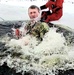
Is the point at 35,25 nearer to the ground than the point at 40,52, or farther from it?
farther from it

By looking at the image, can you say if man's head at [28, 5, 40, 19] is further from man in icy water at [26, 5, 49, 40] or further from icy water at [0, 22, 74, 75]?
icy water at [0, 22, 74, 75]

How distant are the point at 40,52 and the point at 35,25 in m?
0.16

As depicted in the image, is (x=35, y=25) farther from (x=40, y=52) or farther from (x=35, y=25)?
(x=40, y=52)

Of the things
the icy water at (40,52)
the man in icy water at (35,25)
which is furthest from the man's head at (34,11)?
the icy water at (40,52)

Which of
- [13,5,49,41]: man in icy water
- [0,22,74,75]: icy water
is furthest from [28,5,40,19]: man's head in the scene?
[0,22,74,75]: icy water

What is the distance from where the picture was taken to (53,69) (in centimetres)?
133

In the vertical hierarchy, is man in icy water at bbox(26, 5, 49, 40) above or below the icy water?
above

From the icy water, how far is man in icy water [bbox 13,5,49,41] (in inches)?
0.9

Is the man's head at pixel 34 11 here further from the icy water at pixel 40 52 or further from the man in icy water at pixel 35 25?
the icy water at pixel 40 52

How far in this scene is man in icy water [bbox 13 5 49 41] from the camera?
56.0 inches

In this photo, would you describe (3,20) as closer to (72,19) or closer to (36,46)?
(36,46)

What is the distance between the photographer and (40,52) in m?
1.38

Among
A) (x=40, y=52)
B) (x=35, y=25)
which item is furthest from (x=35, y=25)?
(x=40, y=52)

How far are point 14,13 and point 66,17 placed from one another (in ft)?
0.94
